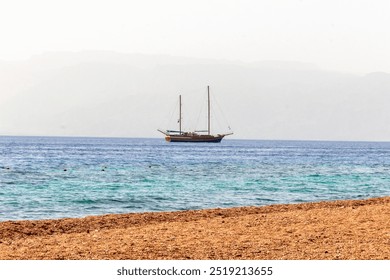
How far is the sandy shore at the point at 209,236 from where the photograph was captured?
39.6 feet

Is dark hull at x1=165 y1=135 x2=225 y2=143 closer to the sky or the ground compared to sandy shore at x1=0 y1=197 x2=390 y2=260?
closer to the ground

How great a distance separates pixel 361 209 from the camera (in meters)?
19.4

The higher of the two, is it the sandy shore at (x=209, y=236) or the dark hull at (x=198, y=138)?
the sandy shore at (x=209, y=236)

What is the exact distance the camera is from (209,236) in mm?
14359

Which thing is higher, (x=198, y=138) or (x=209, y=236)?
(x=209, y=236)

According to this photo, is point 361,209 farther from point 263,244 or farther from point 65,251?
point 65,251

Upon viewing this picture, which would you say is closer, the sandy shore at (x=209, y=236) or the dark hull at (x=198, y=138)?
the sandy shore at (x=209, y=236)

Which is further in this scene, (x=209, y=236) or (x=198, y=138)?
(x=198, y=138)

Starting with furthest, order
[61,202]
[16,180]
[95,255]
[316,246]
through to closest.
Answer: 1. [16,180]
2. [61,202]
3. [316,246]
4. [95,255]

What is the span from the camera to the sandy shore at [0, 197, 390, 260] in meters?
12.1

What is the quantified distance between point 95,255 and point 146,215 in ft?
25.8

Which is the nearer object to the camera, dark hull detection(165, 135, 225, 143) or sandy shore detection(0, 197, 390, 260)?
sandy shore detection(0, 197, 390, 260)

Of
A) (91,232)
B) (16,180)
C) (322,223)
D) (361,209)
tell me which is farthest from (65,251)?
(16,180)
